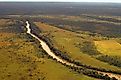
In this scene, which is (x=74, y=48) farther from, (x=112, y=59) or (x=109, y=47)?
(x=112, y=59)

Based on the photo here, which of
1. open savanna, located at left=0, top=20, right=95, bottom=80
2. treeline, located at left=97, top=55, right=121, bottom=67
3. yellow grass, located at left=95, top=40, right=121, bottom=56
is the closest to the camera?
open savanna, located at left=0, top=20, right=95, bottom=80

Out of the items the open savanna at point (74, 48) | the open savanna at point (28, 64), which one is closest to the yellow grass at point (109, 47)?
the open savanna at point (74, 48)

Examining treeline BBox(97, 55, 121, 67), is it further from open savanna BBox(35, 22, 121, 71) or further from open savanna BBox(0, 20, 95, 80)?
open savanna BBox(0, 20, 95, 80)

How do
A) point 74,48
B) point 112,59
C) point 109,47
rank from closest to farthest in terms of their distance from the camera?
point 112,59
point 74,48
point 109,47

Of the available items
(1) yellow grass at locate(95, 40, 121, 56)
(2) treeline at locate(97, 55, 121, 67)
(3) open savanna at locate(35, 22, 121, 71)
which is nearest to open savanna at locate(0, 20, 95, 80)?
(3) open savanna at locate(35, 22, 121, 71)

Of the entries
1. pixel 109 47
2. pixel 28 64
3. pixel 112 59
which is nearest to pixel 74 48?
pixel 109 47

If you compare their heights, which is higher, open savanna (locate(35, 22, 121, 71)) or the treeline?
the treeline

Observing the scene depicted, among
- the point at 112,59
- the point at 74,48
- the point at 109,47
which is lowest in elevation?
the point at 109,47

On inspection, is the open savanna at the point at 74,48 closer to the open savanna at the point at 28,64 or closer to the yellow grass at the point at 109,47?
the yellow grass at the point at 109,47

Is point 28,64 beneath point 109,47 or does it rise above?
above
